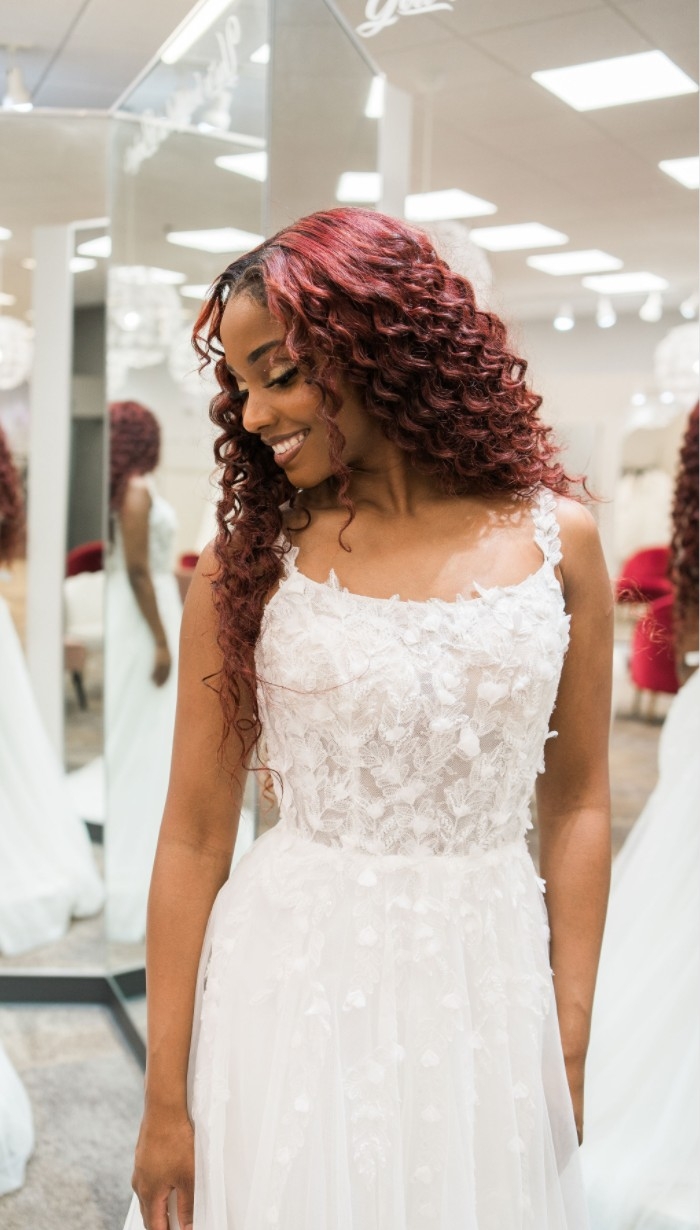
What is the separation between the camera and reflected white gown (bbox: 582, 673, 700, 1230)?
1828 mm

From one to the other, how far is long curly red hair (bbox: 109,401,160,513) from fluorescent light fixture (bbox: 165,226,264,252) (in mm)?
535

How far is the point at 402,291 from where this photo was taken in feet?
3.66

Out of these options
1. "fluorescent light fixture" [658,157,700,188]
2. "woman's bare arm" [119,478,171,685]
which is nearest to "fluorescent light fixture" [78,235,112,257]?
"woman's bare arm" [119,478,171,685]

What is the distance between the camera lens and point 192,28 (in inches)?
97.3

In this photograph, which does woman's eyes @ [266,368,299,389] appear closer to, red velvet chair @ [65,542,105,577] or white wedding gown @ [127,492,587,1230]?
white wedding gown @ [127,492,587,1230]

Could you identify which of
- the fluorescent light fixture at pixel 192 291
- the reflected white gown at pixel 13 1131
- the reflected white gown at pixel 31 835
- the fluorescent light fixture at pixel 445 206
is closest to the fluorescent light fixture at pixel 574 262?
the fluorescent light fixture at pixel 445 206

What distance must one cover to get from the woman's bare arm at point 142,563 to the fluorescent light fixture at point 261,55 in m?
1.39

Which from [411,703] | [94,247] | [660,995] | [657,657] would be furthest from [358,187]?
[94,247]

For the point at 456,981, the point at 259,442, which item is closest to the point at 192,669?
the point at 259,442

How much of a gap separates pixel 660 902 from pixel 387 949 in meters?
1.13

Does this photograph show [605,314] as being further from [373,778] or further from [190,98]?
[190,98]

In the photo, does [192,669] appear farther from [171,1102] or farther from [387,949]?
[171,1102]

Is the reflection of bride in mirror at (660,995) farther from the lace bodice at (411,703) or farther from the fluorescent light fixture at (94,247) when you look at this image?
the fluorescent light fixture at (94,247)

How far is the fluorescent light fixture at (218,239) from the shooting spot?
271 cm
